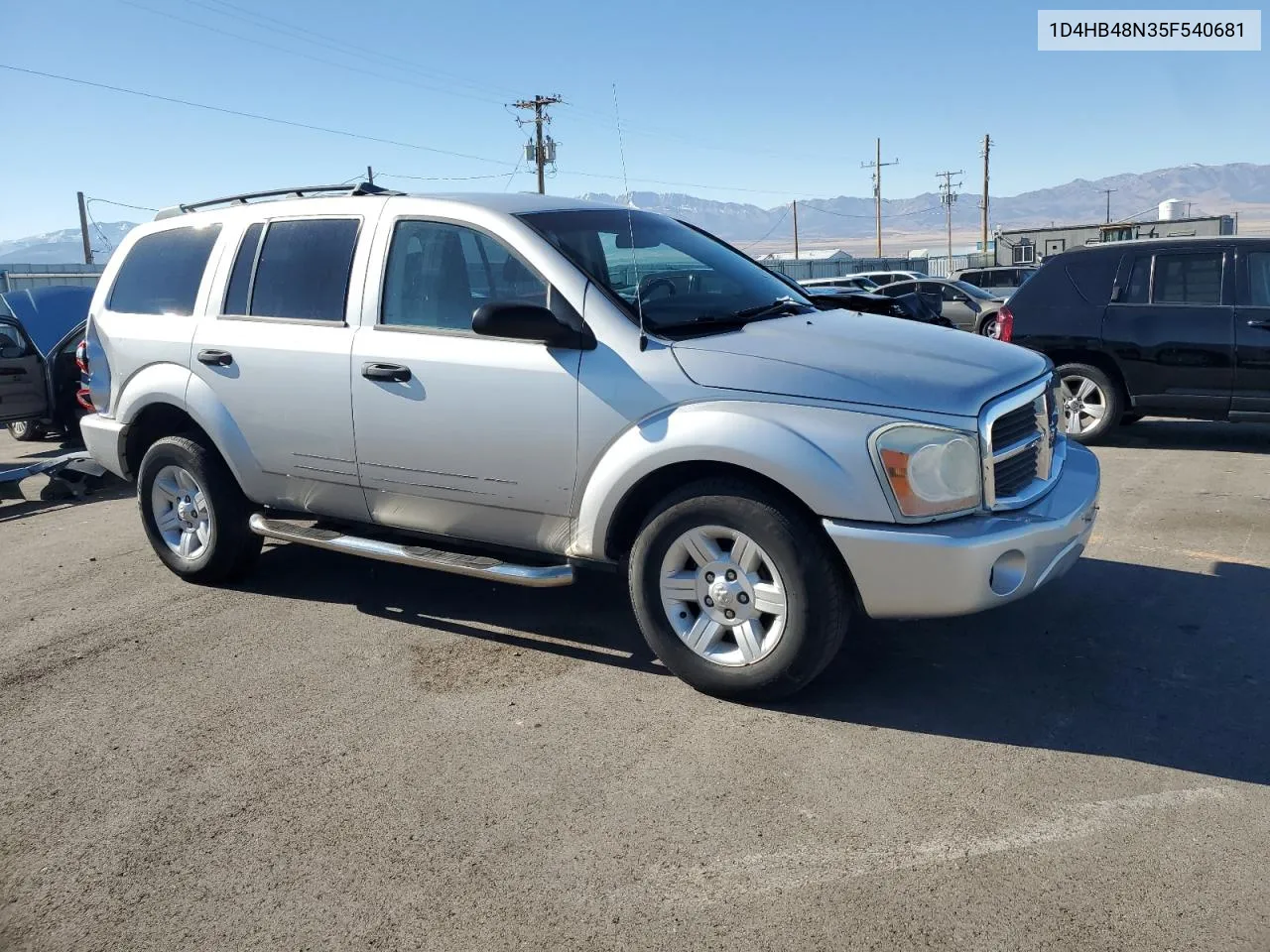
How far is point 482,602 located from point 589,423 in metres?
1.62

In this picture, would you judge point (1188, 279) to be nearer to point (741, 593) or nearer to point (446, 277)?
point (741, 593)

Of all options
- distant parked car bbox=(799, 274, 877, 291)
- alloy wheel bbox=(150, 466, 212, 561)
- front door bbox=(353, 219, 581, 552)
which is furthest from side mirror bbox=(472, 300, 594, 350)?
distant parked car bbox=(799, 274, 877, 291)

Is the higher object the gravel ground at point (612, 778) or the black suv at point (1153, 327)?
the black suv at point (1153, 327)

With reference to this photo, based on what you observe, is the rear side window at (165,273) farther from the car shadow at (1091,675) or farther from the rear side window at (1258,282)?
the rear side window at (1258,282)

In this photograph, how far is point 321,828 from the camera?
3.34 m

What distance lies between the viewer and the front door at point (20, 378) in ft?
35.1

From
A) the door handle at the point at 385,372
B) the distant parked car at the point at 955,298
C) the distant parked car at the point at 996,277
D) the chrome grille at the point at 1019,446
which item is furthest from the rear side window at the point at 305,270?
the distant parked car at the point at 996,277

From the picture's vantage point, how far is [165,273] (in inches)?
228

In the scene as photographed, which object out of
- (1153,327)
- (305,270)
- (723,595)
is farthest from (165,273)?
(1153,327)

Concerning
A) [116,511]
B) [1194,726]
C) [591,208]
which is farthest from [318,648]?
[116,511]

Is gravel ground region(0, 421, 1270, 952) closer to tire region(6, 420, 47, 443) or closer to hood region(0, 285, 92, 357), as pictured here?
tire region(6, 420, 47, 443)

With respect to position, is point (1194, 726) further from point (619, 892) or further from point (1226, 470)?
point (1226, 470)

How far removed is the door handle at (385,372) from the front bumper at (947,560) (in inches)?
79.2

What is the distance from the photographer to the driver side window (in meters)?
4.53
